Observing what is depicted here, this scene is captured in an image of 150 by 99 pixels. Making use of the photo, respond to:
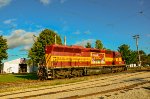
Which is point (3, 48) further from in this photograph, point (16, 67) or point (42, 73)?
point (42, 73)

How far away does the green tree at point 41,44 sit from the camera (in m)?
54.9

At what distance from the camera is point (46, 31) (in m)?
56.6

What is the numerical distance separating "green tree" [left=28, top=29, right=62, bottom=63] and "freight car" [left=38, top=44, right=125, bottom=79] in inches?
836

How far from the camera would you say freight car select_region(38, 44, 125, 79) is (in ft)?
90.7

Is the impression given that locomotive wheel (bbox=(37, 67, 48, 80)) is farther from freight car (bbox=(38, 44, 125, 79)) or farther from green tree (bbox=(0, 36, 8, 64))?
green tree (bbox=(0, 36, 8, 64))

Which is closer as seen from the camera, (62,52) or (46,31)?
(62,52)

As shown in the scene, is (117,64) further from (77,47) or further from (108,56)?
(77,47)

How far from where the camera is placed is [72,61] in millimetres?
30172

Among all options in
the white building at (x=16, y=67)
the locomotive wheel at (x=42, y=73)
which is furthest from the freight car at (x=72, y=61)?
the white building at (x=16, y=67)

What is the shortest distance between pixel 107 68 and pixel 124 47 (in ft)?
199

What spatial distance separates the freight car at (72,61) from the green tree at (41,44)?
2123cm

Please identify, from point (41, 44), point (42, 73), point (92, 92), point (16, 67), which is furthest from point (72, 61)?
point (16, 67)

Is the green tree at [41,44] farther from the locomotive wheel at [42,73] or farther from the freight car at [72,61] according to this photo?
the locomotive wheel at [42,73]

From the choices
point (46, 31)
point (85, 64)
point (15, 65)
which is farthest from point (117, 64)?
point (15, 65)
